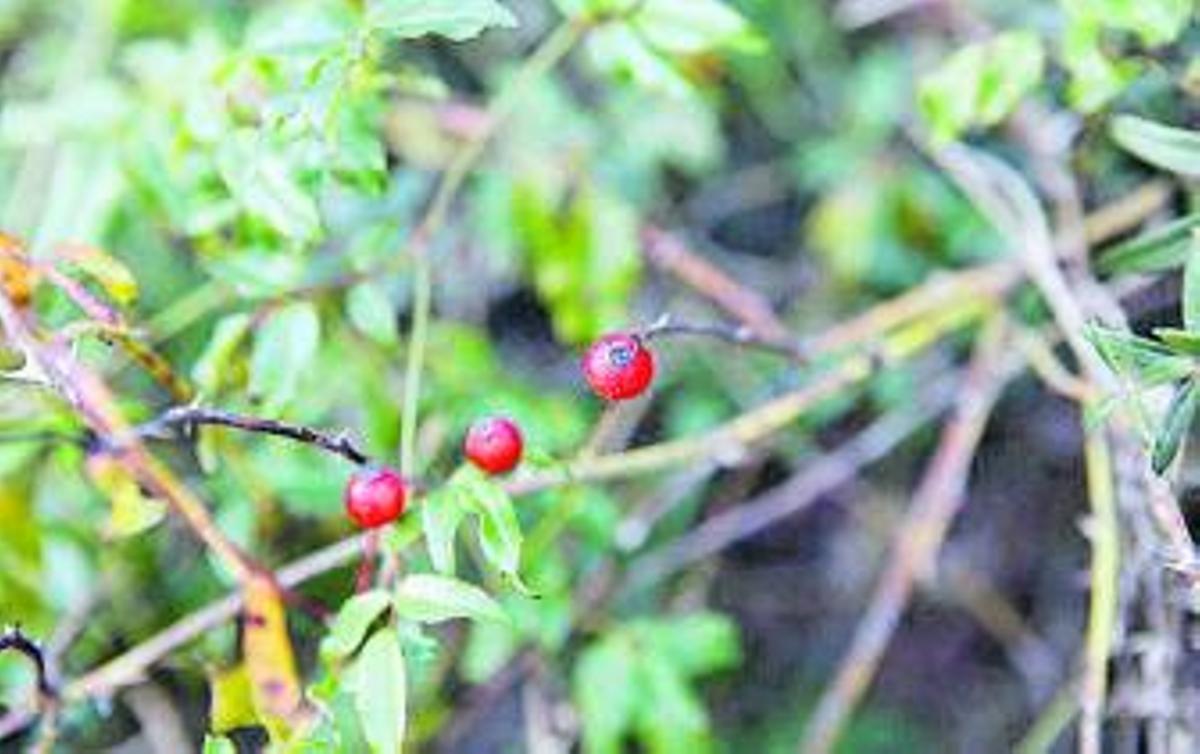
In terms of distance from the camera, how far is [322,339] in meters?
1.53

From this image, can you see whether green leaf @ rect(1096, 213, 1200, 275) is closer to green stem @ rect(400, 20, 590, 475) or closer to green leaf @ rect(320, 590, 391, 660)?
green stem @ rect(400, 20, 590, 475)

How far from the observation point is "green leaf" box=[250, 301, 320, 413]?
4.19 ft

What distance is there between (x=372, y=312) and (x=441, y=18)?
0.90 feet

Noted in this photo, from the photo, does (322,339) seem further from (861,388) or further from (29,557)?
(861,388)

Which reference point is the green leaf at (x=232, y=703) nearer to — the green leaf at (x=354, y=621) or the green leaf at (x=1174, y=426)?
the green leaf at (x=354, y=621)

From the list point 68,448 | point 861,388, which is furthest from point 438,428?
point 861,388

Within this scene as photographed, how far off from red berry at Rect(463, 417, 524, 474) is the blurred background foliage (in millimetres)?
17

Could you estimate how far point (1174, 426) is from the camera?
1.05 metres

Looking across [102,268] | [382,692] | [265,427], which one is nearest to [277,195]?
[102,268]

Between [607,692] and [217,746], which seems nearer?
[217,746]

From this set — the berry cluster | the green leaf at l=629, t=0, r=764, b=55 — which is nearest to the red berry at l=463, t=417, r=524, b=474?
the berry cluster

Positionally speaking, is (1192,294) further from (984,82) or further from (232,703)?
(232,703)

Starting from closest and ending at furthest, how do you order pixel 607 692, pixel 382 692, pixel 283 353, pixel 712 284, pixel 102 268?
1. pixel 382 692
2. pixel 102 268
3. pixel 283 353
4. pixel 607 692
5. pixel 712 284

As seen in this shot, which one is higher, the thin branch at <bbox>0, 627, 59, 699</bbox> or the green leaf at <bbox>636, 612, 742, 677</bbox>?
the thin branch at <bbox>0, 627, 59, 699</bbox>
